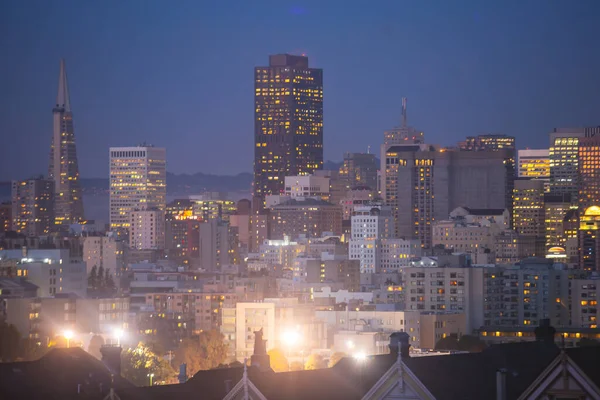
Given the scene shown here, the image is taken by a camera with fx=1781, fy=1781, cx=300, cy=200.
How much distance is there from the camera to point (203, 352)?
92.9 meters

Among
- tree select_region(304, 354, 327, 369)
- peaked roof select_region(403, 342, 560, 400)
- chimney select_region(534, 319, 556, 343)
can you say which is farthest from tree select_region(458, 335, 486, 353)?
peaked roof select_region(403, 342, 560, 400)

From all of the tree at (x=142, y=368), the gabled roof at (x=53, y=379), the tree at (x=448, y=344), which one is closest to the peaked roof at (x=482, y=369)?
the gabled roof at (x=53, y=379)

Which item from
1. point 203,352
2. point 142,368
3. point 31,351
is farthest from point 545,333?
point 203,352

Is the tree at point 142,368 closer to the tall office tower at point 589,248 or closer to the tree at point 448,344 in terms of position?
the tree at point 448,344

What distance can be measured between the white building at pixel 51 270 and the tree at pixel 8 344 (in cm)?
5077

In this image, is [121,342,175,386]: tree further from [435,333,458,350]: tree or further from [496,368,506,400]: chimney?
[496,368,506,400]: chimney

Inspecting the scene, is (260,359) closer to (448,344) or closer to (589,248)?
(448,344)

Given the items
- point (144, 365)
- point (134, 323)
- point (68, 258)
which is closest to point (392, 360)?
point (144, 365)

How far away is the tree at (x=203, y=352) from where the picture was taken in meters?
83.3

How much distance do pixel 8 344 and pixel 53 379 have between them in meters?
33.2

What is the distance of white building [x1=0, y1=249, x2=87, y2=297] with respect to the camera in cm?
11903

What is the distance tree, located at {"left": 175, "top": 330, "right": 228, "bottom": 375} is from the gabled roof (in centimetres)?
5229

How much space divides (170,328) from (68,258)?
53.1 feet

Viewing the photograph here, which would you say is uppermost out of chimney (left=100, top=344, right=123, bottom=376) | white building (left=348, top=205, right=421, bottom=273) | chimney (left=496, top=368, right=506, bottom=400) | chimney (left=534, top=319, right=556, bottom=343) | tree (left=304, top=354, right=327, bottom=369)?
chimney (left=534, top=319, right=556, bottom=343)
